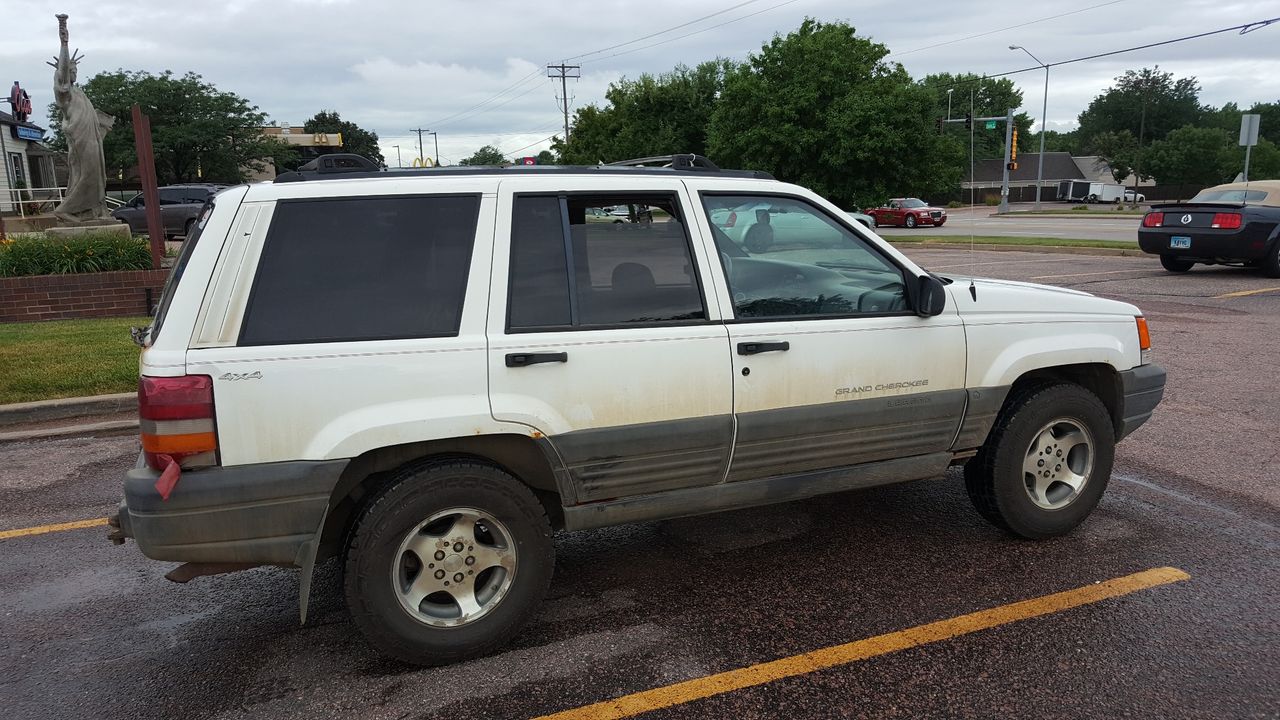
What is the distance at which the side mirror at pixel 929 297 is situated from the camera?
12.6 ft

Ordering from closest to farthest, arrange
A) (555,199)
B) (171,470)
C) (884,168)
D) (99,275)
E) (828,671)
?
(171,470) → (828,671) → (555,199) → (99,275) → (884,168)

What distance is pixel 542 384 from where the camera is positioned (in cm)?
333

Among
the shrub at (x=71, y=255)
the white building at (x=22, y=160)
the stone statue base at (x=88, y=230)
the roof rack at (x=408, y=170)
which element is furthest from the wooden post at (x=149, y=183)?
the white building at (x=22, y=160)

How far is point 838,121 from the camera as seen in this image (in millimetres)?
26656

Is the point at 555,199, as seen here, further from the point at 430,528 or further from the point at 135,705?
the point at 135,705

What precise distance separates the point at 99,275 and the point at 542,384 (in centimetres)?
1070

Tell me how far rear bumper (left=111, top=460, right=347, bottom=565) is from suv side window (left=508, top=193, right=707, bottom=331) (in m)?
0.95

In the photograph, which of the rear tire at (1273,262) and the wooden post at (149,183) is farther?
the rear tire at (1273,262)

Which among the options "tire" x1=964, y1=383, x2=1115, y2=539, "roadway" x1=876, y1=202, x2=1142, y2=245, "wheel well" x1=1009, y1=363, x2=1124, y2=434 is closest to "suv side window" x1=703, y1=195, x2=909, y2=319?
"tire" x1=964, y1=383, x2=1115, y2=539

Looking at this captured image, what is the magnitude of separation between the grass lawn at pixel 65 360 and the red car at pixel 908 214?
34.3m

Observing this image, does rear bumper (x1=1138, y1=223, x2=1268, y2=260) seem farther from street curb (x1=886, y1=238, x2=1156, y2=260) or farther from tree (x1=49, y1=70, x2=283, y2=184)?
tree (x1=49, y1=70, x2=283, y2=184)

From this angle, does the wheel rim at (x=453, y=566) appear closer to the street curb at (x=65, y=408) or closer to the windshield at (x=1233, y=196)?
the street curb at (x=65, y=408)

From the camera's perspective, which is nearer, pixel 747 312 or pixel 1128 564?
pixel 747 312

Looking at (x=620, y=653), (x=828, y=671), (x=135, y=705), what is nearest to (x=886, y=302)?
(x=828, y=671)
